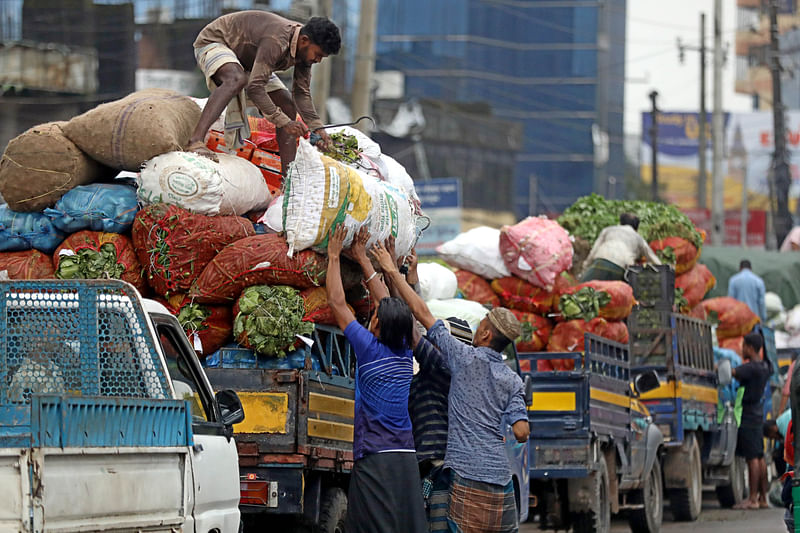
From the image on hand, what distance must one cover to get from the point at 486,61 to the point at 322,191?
72231mm

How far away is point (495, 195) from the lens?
235 ft

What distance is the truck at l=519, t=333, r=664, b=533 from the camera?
11.9 meters

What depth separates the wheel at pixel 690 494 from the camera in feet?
52.3

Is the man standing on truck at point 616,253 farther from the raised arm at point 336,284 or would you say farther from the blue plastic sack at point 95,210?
the blue plastic sack at point 95,210

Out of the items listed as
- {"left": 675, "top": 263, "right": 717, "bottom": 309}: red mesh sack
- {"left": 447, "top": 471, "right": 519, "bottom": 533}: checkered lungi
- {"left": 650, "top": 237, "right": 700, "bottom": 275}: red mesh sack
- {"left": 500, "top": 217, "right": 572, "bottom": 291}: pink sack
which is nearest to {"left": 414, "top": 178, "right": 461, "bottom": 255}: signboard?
{"left": 675, "top": 263, "right": 717, "bottom": 309}: red mesh sack

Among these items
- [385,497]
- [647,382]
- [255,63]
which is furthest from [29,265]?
[647,382]

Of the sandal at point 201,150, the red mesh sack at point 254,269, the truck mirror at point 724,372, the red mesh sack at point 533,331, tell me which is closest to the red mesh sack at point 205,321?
the red mesh sack at point 254,269

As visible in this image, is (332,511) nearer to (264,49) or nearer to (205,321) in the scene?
(205,321)

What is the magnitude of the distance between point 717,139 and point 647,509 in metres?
23.4

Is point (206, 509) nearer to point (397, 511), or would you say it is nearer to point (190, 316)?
point (397, 511)

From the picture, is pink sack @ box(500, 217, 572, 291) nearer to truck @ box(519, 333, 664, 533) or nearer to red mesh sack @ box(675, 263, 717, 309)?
truck @ box(519, 333, 664, 533)

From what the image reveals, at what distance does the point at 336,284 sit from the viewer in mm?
7578

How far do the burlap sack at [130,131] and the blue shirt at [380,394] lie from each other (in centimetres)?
216

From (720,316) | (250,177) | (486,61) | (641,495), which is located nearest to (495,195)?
(486,61)
